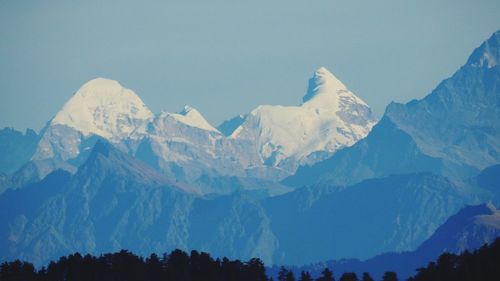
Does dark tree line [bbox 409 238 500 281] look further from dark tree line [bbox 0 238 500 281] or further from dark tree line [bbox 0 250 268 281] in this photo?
dark tree line [bbox 0 250 268 281]

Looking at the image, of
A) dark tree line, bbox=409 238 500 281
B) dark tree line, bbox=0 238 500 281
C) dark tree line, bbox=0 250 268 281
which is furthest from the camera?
dark tree line, bbox=0 250 268 281

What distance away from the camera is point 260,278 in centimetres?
18200

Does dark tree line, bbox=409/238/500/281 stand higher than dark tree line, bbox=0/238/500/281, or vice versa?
dark tree line, bbox=0/238/500/281

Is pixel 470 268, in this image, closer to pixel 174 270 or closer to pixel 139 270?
pixel 174 270

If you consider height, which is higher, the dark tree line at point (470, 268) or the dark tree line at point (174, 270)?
the dark tree line at point (174, 270)

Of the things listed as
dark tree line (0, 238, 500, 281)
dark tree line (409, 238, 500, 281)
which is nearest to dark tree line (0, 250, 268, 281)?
dark tree line (0, 238, 500, 281)

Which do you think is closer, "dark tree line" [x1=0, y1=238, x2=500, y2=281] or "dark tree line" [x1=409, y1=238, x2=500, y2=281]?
"dark tree line" [x1=409, y1=238, x2=500, y2=281]

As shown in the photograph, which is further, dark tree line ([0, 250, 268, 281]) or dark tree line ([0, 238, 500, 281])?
dark tree line ([0, 250, 268, 281])

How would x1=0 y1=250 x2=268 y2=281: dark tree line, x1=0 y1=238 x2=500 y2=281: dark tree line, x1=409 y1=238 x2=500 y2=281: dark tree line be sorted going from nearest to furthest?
x1=409 y1=238 x2=500 y2=281: dark tree line
x1=0 y1=238 x2=500 y2=281: dark tree line
x1=0 y1=250 x2=268 y2=281: dark tree line

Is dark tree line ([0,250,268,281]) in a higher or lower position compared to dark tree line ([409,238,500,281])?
higher

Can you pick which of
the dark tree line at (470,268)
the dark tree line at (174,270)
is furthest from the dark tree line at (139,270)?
the dark tree line at (470,268)

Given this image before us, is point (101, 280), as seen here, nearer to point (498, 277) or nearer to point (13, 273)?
point (13, 273)

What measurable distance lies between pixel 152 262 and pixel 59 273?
10.8m

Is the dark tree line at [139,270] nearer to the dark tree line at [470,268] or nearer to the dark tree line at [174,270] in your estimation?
the dark tree line at [174,270]
